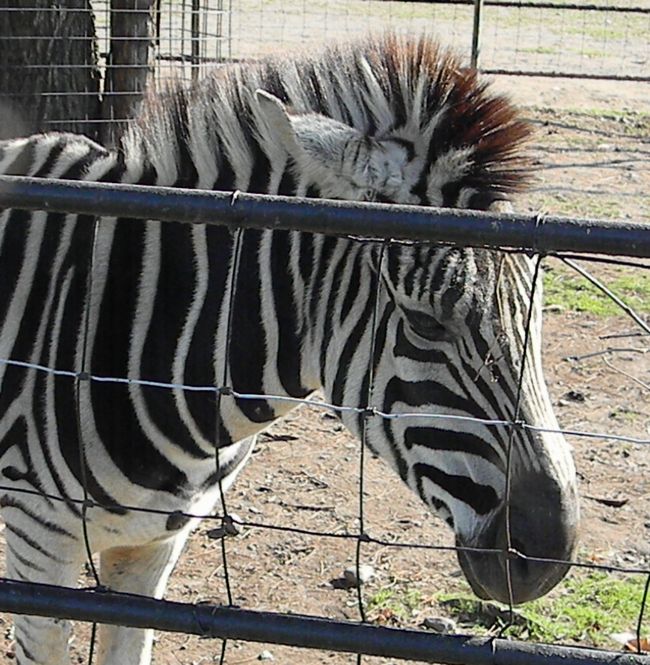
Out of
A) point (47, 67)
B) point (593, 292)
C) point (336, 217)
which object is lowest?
point (593, 292)

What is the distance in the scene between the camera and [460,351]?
99.0 inches

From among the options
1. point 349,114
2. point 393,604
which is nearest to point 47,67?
point 393,604

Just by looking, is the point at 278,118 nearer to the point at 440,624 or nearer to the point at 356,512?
the point at 440,624

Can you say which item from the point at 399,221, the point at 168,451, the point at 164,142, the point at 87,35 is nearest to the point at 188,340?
the point at 168,451

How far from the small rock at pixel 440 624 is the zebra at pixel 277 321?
1.03m

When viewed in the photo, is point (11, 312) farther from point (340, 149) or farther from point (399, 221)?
point (399, 221)

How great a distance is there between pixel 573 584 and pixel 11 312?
226cm

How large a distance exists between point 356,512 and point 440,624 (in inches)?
33.6

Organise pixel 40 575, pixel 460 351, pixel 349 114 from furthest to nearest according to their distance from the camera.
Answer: pixel 40 575 → pixel 349 114 → pixel 460 351

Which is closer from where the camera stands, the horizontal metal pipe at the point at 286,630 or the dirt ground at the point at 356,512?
the horizontal metal pipe at the point at 286,630

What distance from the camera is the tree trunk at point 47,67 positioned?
7184 mm

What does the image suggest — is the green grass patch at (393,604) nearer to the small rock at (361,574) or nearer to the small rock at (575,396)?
the small rock at (361,574)

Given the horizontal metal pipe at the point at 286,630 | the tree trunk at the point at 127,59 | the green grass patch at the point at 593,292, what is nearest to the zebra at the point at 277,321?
the horizontal metal pipe at the point at 286,630

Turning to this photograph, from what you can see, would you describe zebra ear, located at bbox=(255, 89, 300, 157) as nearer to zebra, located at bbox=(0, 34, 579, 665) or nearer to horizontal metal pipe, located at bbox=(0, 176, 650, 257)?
zebra, located at bbox=(0, 34, 579, 665)
